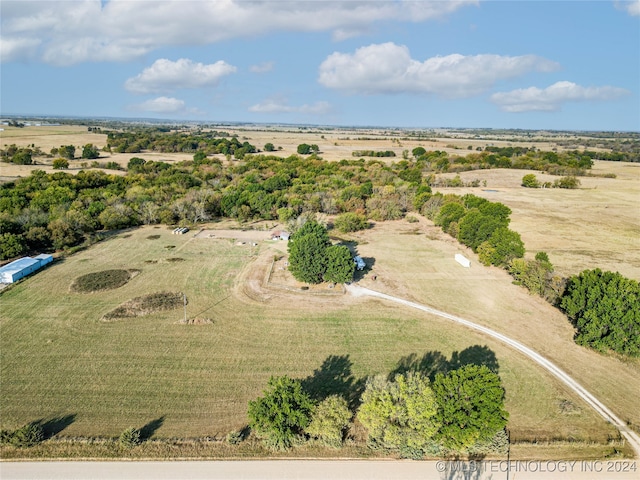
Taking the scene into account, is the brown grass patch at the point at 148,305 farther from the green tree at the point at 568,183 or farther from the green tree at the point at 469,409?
the green tree at the point at 568,183

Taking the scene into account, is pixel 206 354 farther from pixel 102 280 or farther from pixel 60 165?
pixel 60 165

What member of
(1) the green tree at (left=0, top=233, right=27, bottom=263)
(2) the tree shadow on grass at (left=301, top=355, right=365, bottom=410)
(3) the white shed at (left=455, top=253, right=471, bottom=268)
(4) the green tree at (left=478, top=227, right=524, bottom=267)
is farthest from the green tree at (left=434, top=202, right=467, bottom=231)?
(1) the green tree at (left=0, top=233, right=27, bottom=263)

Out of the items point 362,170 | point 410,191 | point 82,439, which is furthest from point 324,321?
point 362,170

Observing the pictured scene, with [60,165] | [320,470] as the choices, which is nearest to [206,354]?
[320,470]

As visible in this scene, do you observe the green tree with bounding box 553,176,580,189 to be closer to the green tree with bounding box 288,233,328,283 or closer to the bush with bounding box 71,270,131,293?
the green tree with bounding box 288,233,328,283

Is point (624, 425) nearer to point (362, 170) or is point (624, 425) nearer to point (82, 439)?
point (82, 439)
